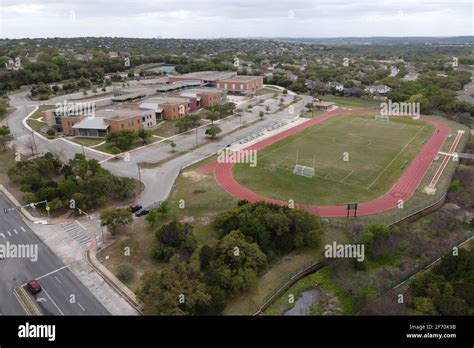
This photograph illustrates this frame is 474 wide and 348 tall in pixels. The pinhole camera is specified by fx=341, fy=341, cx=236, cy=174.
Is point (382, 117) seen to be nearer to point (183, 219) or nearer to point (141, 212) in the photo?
point (183, 219)

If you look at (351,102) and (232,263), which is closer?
(232,263)

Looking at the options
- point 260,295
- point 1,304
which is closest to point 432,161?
point 260,295

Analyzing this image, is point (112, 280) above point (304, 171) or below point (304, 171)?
below

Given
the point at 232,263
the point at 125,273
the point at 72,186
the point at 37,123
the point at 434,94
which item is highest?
the point at 434,94

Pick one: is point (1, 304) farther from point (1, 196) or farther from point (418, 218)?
point (418, 218)

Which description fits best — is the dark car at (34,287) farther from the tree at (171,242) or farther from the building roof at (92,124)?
the building roof at (92,124)

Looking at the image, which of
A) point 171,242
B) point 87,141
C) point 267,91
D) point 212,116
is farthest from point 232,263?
point 267,91
